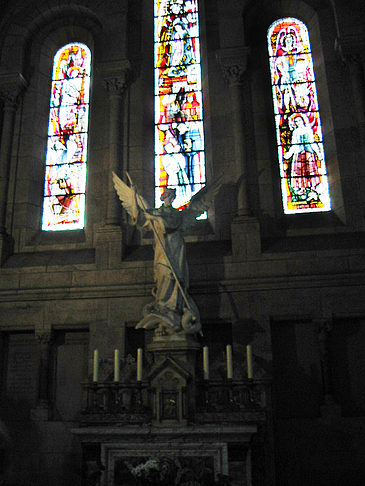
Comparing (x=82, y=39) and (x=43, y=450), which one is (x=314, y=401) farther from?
(x=82, y=39)

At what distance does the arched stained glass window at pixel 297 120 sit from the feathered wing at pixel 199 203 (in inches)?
84.9

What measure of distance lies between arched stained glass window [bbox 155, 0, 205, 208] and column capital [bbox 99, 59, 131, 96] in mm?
829

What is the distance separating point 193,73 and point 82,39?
9.93ft

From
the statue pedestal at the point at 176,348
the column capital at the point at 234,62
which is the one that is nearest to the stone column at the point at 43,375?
the statue pedestal at the point at 176,348

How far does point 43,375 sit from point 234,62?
721 centimetres

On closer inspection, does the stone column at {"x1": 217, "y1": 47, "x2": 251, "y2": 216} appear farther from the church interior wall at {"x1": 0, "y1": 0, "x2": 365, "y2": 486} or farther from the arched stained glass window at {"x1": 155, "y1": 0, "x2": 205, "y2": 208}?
the arched stained glass window at {"x1": 155, "y1": 0, "x2": 205, "y2": 208}

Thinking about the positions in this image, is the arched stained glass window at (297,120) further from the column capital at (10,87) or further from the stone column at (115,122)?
the column capital at (10,87)

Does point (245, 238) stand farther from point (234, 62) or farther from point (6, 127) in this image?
point (6, 127)

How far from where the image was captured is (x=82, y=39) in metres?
12.5

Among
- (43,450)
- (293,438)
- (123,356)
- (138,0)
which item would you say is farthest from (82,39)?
(293,438)

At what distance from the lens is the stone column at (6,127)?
10640mm

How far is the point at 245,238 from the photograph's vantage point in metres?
9.54

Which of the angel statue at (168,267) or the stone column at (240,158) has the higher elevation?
the stone column at (240,158)

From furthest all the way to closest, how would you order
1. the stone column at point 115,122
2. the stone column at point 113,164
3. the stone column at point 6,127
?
the stone column at point 6,127 → the stone column at point 115,122 → the stone column at point 113,164
